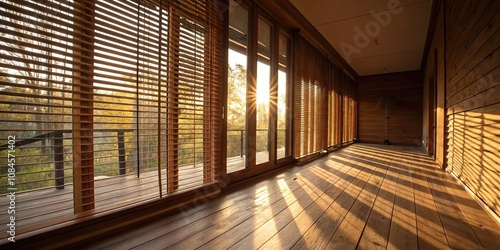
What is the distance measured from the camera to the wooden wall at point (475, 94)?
1.62 meters

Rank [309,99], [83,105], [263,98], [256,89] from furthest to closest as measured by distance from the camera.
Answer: [309,99], [263,98], [256,89], [83,105]

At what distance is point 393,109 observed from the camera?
788 centimetres

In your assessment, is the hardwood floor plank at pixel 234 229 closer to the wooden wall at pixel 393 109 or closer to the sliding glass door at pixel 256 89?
the sliding glass door at pixel 256 89

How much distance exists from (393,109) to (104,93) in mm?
8698

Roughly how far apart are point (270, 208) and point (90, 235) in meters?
1.25

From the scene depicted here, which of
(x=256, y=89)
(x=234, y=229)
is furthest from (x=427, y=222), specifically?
(x=256, y=89)

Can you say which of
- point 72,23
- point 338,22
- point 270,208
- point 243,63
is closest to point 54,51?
point 72,23

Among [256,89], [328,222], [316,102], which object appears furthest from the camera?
[316,102]

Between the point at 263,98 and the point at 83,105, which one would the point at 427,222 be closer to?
the point at 263,98

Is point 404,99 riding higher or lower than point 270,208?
higher

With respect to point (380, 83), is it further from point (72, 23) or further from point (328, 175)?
point (72, 23)

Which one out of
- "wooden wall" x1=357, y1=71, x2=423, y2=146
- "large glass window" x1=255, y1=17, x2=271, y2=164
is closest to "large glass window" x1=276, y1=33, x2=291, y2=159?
"large glass window" x1=255, y1=17, x2=271, y2=164

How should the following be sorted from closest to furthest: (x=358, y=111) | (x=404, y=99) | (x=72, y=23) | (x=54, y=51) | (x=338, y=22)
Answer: (x=54, y=51), (x=72, y=23), (x=338, y=22), (x=404, y=99), (x=358, y=111)

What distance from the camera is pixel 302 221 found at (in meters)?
1.65
